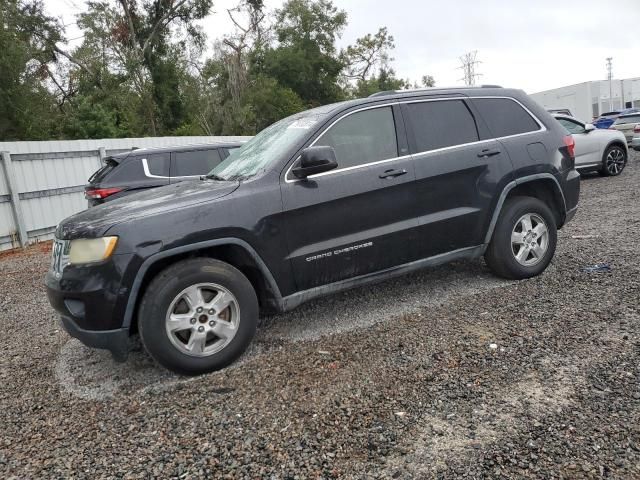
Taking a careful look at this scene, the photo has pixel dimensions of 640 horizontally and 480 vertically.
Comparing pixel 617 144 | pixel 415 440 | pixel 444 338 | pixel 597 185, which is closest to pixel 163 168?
pixel 444 338

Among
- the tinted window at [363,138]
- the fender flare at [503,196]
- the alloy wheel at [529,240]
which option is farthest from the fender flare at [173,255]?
the alloy wheel at [529,240]

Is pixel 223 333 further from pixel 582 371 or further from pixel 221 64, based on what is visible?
pixel 221 64

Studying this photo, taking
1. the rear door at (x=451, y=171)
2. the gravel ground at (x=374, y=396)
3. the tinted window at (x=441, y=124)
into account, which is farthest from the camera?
the tinted window at (x=441, y=124)

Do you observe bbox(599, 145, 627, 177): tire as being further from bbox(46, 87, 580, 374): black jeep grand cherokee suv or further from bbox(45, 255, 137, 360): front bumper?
bbox(45, 255, 137, 360): front bumper

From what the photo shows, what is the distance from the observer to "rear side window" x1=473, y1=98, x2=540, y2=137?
15.4 ft

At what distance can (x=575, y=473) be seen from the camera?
86.5 inches

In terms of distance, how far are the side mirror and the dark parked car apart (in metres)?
4.45

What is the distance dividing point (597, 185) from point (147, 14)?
26020 mm

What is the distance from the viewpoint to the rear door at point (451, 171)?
425 centimetres

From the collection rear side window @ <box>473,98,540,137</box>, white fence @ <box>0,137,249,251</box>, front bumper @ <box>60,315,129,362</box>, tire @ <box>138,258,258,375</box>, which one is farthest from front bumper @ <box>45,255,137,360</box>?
white fence @ <box>0,137,249,251</box>

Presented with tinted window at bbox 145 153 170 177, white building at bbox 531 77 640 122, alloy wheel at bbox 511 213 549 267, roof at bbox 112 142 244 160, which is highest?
white building at bbox 531 77 640 122

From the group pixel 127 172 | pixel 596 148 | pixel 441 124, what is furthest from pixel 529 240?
pixel 596 148

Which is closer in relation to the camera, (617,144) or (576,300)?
(576,300)

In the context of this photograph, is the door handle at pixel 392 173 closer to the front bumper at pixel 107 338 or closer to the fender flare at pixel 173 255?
the fender flare at pixel 173 255
